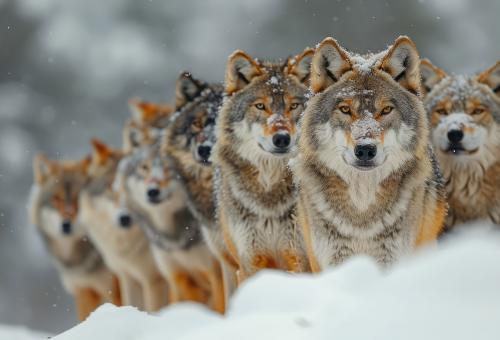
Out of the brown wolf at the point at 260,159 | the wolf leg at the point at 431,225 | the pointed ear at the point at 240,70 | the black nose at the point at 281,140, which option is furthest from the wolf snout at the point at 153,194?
the wolf leg at the point at 431,225

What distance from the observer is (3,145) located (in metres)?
32.5

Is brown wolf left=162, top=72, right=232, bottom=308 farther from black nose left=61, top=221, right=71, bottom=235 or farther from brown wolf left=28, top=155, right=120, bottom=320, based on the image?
black nose left=61, top=221, right=71, bottom=235

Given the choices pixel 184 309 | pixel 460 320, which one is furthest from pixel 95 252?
pixel 460 320

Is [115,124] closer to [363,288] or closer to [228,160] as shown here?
[228,160]

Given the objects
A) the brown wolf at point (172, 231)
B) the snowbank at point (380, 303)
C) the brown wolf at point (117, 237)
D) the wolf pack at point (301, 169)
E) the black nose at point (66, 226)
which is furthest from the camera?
the black nose at point (66, 226)

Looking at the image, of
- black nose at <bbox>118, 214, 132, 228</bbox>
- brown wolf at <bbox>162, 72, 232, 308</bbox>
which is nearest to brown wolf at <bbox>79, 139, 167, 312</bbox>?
black nose at <bbox>118, 214, 132, 228</bbox>

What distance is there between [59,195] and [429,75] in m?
6.93

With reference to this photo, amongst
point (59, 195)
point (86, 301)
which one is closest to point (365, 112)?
point (86, 301)

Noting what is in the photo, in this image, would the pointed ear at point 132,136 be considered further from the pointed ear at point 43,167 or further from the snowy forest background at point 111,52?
the snowy forest background at point 111,52

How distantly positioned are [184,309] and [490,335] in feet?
5.41

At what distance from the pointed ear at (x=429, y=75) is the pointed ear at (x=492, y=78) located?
0.36 m

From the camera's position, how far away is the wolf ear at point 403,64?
6.50 metres

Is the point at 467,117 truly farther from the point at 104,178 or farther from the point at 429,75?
the point at 104,178

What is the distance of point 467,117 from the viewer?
8.04 m
